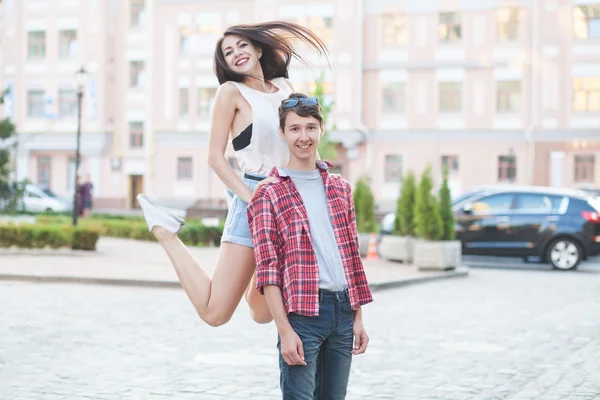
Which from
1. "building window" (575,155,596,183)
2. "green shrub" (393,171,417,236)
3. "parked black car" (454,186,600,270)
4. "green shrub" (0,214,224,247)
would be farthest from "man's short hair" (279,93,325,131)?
"building window" (575,155,596,183)

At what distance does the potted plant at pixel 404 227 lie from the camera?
20297 millimetres

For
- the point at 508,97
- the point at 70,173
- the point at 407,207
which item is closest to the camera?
the point at 407,207

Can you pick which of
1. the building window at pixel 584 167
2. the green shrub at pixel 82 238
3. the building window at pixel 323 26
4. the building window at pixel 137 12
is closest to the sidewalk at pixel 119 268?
the green shrub at pixel 82 238

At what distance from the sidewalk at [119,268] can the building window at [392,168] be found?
24852 mm

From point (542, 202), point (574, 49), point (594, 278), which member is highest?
point (574, 49)

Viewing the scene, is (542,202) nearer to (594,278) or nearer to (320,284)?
(594,278)

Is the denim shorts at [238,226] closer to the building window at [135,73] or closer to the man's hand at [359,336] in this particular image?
the man's hand at [359,336]

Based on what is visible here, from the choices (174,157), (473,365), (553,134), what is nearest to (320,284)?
(473,365)

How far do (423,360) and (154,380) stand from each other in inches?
93.6

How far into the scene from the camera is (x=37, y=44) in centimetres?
5544

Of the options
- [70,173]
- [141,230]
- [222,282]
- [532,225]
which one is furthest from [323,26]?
[222,282]

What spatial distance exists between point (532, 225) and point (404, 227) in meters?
2.71

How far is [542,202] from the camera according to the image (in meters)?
21.4

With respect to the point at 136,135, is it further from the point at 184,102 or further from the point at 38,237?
the point at 38,237
